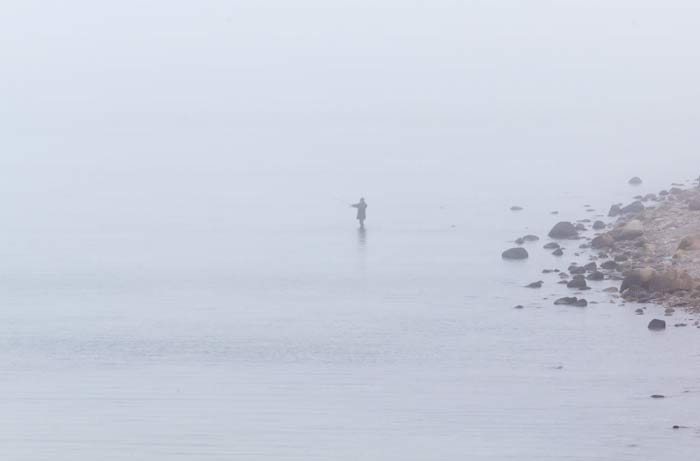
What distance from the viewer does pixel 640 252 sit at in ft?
146

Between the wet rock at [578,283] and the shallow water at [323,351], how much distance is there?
0.61 metres

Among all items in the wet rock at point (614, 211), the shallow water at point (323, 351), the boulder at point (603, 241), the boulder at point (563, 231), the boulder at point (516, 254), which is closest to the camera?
the shallow water at point (323, 351)

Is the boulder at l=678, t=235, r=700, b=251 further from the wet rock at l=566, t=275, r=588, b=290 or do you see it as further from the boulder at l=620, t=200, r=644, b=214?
the boulder at l=620, t=200, r=644, b=214

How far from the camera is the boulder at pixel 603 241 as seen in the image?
4749 centimetres

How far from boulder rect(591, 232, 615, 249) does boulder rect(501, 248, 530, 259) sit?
2.32 metres

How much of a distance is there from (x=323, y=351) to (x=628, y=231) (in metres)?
15.6

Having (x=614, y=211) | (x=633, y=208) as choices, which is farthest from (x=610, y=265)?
(x=614, y=211)

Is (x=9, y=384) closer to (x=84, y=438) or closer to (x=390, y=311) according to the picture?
(x=84, y=438)

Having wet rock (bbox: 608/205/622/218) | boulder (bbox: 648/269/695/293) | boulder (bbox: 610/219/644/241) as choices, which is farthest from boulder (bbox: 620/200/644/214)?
boulder (bbox: 648/269/695/293)

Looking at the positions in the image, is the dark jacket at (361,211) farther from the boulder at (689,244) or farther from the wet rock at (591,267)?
the boulder at (689,244)

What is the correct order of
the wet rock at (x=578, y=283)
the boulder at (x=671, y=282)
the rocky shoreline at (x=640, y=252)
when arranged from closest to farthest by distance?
the boulder at (x=671, y=282) < the rocky shoreline at (x=640, y=252) < the wet rock at (x=578, y=283)

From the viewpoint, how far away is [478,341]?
36.3 metres

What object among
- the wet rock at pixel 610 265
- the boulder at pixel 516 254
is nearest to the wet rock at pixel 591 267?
the wet rock at pixel 610 265

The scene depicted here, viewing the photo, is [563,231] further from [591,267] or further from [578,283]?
[578,283]
